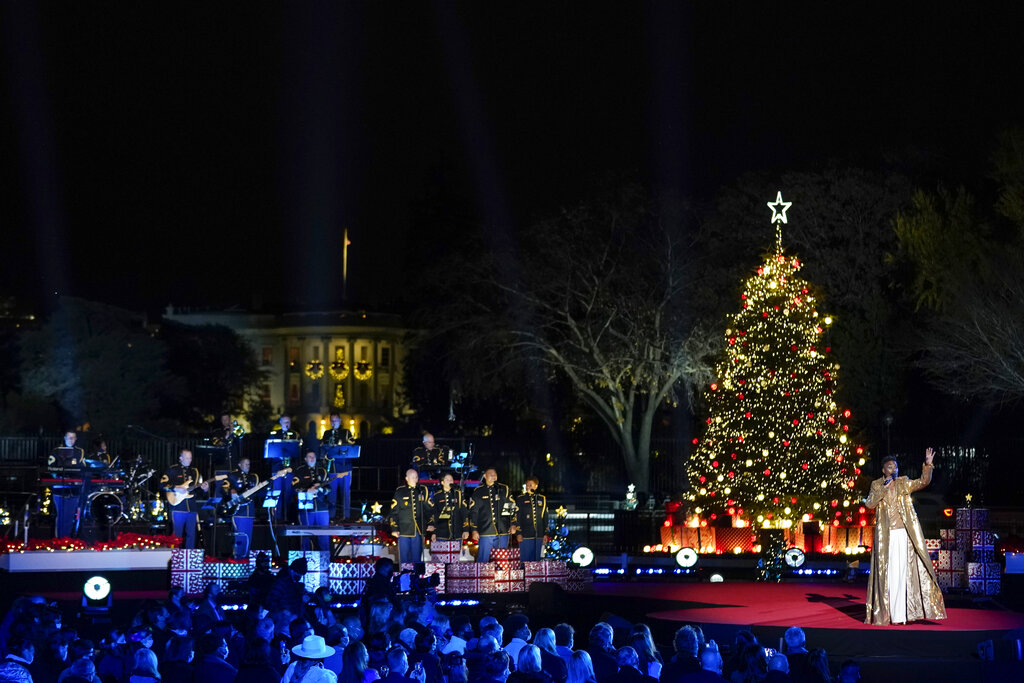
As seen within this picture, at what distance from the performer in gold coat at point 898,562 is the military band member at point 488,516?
758 centimetres

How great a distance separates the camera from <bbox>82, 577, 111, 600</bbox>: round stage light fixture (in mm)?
17938

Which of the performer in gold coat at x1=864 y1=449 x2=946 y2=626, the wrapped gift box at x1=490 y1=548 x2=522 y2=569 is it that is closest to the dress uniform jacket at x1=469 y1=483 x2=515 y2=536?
the wrapped gift box at x1=490 y1=548 x2=522 y2=569

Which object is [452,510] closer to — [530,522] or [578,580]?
[530,522]

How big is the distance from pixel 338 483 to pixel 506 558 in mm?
5369

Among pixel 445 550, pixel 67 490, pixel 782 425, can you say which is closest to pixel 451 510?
pixel 445 550

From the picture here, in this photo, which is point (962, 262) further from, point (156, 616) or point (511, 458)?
point (156, 616)

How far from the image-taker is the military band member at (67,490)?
78.3 ft

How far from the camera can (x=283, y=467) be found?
2511cm

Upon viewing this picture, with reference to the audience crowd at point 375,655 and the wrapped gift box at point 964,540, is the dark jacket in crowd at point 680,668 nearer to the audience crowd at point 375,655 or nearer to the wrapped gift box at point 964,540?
the audience crowd at point 375,655

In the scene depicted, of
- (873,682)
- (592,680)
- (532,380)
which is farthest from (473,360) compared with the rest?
(592,680)

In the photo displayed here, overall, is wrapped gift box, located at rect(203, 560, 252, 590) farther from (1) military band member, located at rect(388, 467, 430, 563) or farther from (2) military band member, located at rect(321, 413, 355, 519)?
(2) military band member, located at rect(321, 413, 355, 519)

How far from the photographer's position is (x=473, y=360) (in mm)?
41656

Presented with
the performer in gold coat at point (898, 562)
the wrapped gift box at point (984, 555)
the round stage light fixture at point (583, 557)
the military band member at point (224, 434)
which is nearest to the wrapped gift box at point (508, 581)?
the round stage light fixture at point (583, 557)

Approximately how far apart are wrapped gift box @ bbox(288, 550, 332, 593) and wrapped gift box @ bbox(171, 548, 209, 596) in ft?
4.33
